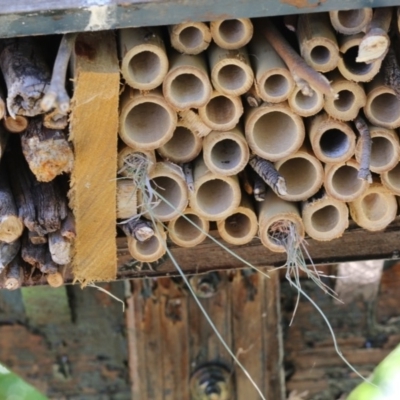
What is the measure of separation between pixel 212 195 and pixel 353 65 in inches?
12.2

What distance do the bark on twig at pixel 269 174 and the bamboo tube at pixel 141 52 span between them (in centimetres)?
22

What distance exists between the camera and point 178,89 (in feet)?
4.32

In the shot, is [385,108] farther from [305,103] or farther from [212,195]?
[212,195]

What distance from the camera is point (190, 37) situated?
1.29 meters

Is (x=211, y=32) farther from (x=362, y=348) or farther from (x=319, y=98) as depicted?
(x=362, y=348)

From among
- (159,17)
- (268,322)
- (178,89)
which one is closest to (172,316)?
(268,322)

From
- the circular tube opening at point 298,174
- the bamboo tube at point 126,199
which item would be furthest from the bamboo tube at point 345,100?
the bamboo tube at point 126,199

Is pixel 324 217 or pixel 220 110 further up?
pixel 220 110

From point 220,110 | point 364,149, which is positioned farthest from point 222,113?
point 364,149

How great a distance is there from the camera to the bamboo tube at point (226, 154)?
1.35 m

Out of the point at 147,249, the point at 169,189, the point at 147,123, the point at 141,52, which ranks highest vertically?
the point at 141,52

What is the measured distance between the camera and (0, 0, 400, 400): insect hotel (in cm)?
123

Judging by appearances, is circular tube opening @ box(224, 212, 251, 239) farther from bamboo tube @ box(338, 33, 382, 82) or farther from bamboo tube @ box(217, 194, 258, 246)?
bamboo tube @ box(338, 33, 382, 82)

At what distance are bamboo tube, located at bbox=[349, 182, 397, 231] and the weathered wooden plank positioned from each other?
0.38 meters
